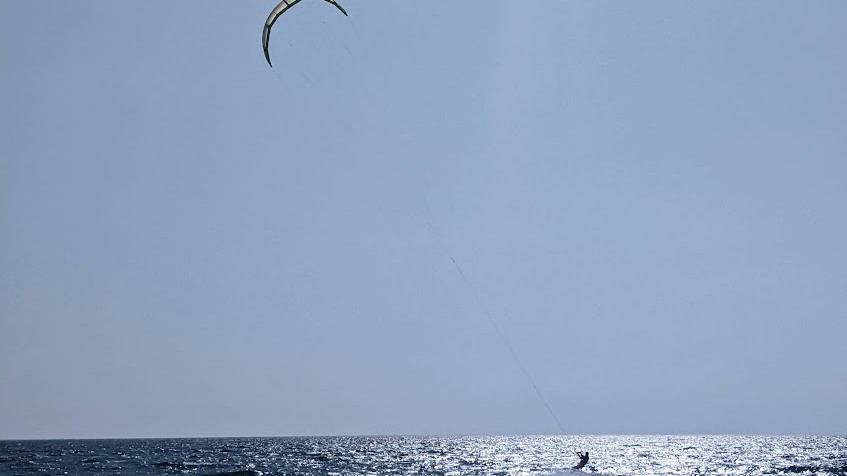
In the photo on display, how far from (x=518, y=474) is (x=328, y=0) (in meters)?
38.5

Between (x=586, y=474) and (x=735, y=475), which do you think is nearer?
(x=586, y=474)

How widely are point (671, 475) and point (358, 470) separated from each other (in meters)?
22.5

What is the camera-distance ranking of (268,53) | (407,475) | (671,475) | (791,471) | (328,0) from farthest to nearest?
(791,471) → (671,475) → (407,475) → (268,53) → (328,0)

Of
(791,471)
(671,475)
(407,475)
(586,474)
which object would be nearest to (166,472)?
(407,475)

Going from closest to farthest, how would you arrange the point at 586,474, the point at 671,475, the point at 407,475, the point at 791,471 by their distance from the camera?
the point at 586,474
the point at 407,475
the point at 671,475
the point at 791,471

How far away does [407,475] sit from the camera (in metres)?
48.8

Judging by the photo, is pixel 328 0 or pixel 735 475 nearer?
pixel 328 0

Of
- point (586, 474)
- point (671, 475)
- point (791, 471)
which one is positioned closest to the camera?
point (586, 474)

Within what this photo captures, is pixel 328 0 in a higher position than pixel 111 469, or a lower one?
higher

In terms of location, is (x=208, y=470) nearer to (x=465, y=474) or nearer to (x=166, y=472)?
(x=166, y=472)

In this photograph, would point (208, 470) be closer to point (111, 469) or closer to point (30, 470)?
point (111, 469)

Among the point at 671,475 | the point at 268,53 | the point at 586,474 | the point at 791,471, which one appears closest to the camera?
the point at 268,53

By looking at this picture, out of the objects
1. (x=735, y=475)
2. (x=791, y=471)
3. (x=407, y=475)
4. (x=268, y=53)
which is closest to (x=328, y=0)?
(x=268, y=53)

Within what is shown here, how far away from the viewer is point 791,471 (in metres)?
56.9
